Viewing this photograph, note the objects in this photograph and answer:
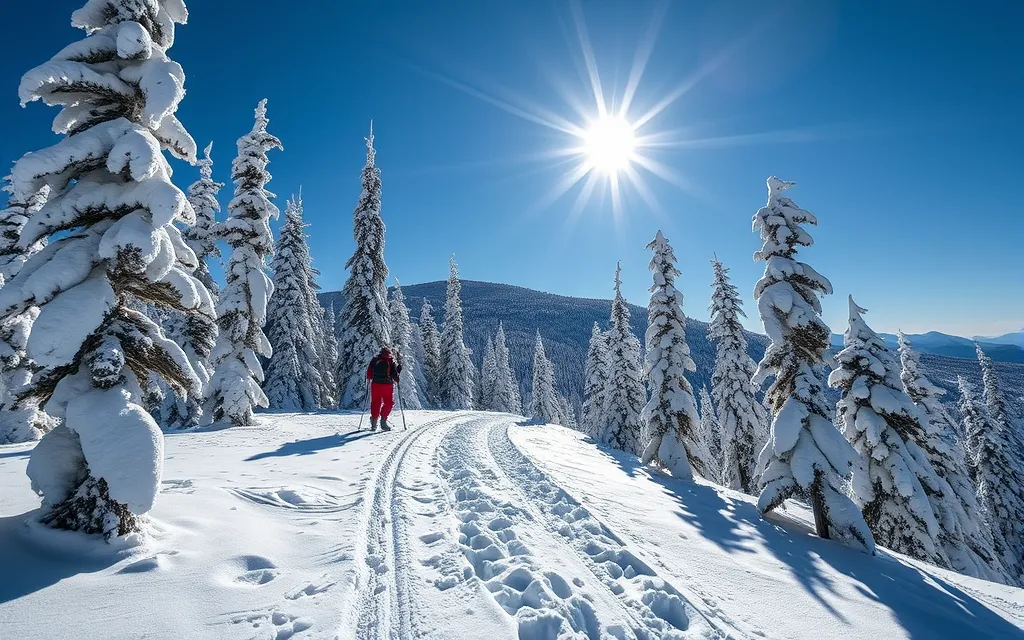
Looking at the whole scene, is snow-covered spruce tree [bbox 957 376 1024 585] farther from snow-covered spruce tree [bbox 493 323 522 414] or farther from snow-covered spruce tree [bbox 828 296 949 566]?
snow-covered spruce tree [bbox 493 323 522 414]

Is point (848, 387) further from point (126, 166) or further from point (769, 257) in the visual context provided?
point (126, 166)

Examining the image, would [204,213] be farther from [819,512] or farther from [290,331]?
[819,512]

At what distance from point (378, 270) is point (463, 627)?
2747 cm

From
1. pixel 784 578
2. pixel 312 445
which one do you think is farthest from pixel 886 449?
pixel 312 445

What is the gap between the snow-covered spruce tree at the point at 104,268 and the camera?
4.17 meters

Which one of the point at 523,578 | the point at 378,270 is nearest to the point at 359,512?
the point at 523,578

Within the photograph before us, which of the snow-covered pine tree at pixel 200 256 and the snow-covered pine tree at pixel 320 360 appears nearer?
the snow-covered pine tree at pixel 200 256

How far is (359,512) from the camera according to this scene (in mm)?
5879

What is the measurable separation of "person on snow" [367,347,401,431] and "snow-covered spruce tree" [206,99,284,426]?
4.15 m

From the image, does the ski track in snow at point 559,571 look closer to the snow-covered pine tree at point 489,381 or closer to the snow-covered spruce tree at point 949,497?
the snow-covered spruce tree at point 949,497

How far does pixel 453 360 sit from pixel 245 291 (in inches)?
1233

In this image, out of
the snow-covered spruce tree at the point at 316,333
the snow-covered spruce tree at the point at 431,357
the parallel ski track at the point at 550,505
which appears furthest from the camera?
the snow-covered spruce tree at the point at 431,357

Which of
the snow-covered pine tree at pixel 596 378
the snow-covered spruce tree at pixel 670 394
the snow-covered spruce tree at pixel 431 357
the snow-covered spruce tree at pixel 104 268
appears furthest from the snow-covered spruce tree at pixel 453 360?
the snow-covered spruce tree at pixel 104 268

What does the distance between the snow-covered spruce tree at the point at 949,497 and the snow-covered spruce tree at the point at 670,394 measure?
24.0 ft
